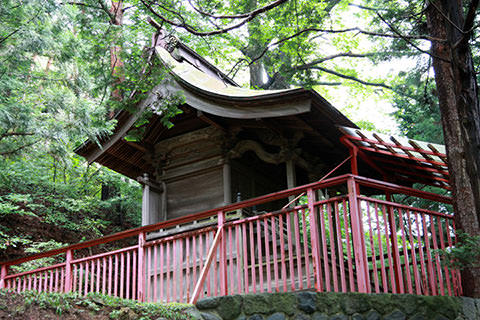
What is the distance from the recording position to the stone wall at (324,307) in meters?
5.23

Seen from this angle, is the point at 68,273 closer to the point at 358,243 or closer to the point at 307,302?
the point at 307,302

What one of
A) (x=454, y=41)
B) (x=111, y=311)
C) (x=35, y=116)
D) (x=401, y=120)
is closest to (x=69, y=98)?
(x=35, y=116)

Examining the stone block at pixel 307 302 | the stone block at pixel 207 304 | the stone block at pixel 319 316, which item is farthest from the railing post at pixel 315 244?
the stone block at pixel 207 304

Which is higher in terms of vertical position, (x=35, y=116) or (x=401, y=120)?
(x=401, y=120)

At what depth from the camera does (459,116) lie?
6758 mm

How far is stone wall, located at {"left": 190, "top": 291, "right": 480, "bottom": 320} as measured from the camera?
523cm

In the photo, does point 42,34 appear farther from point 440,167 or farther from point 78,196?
point 440,167

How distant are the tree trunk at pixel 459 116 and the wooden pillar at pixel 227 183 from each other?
4.48m

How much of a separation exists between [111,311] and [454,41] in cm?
595

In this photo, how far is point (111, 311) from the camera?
526 cm

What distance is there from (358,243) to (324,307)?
31.7 inches

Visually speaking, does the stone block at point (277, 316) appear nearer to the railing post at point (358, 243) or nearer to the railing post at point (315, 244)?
the railing post at point (315, 244)

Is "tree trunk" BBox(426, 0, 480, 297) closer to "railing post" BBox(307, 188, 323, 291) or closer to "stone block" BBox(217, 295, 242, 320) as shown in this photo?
"railing post" BBox(307, 188, 323, 291)

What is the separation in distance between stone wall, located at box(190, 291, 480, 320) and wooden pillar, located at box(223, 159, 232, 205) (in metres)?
4.34
